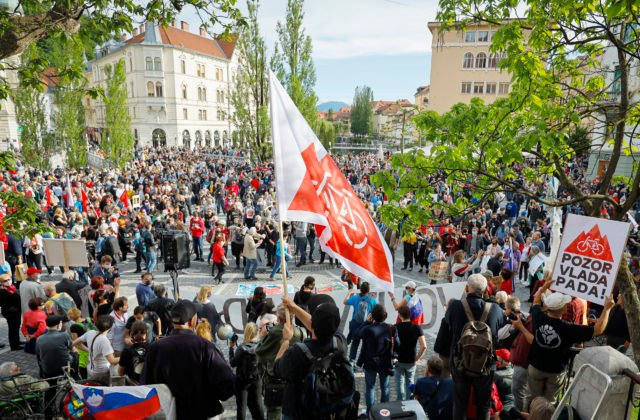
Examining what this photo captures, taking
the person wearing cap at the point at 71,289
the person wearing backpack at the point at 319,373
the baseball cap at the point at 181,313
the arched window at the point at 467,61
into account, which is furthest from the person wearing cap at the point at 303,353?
the arched window at the point at 467,61

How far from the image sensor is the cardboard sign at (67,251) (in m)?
9.23

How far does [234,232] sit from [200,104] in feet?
197

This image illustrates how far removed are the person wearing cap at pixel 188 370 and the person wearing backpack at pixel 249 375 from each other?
121 centimetres

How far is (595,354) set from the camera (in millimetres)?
3227

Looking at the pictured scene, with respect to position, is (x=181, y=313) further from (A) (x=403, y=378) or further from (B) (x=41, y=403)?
(A) (x=403, y=378)

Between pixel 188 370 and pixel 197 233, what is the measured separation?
10820 millimetres

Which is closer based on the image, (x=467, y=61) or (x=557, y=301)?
(x=557, y=301)

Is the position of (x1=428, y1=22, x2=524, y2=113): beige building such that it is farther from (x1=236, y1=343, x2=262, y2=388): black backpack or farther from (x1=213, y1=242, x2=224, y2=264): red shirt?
(x1=236, y1=343, x2=262, y2=388): black backpack

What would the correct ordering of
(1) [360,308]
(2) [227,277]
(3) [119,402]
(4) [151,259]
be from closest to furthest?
1. (3) [119,402]
2. (1) [360,308]
3. (4) [151,259]
4. (2) [227,277]

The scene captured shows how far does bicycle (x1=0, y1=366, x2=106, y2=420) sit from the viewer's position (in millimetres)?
4656

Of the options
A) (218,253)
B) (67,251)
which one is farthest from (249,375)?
(218,253)

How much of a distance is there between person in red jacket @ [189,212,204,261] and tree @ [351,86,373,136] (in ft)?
284

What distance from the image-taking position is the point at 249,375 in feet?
16.5

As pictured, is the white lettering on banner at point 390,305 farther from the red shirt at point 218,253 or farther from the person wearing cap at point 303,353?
the red shirt at point 218,253
